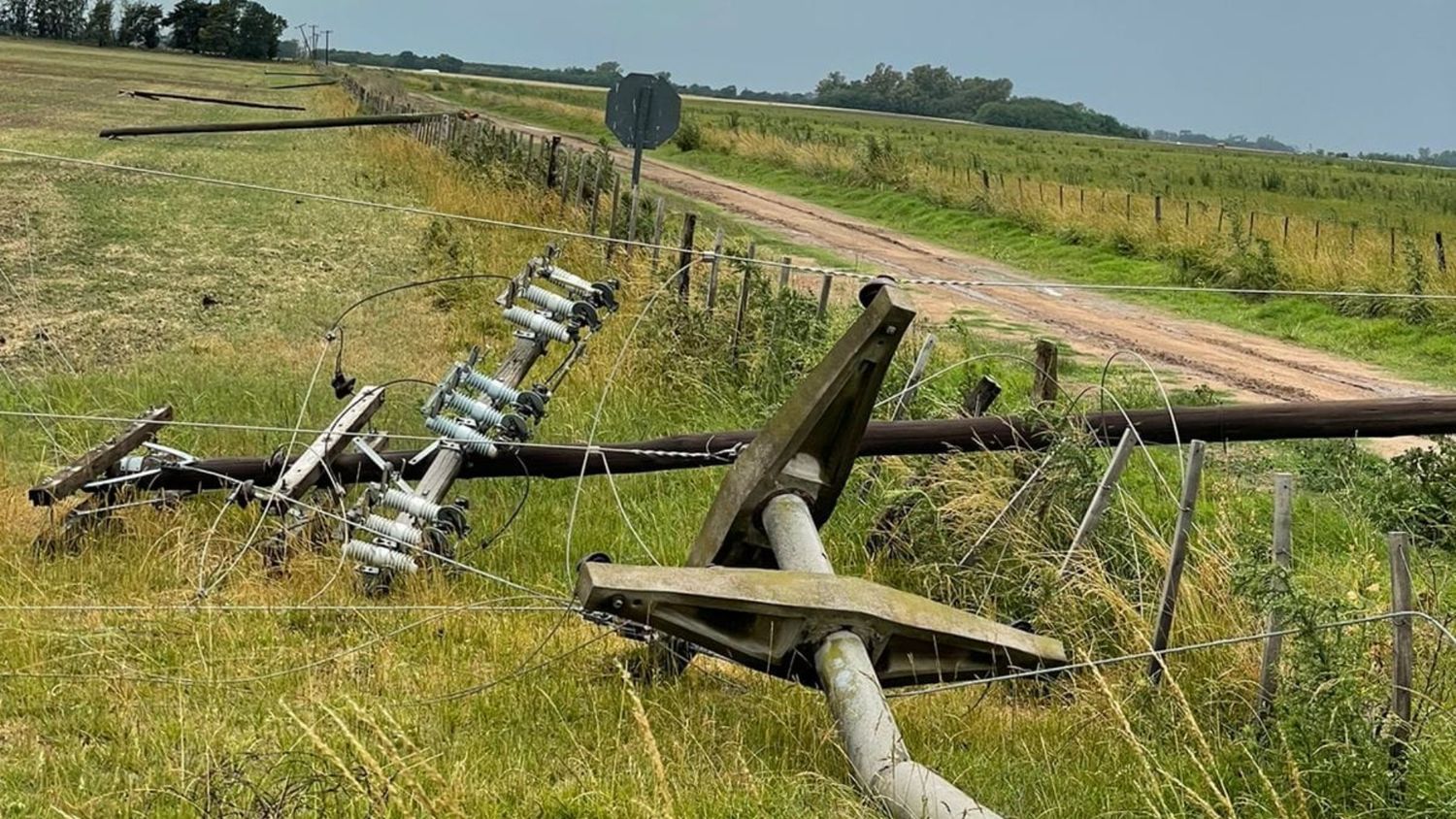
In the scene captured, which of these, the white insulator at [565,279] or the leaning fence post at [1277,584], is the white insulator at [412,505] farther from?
the leaning fence post at [1277,584]

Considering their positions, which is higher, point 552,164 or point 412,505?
point 552,164

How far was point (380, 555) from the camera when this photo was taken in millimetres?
5207

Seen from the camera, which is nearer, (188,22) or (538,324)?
(538,324)

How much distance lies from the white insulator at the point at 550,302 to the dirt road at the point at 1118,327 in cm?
277

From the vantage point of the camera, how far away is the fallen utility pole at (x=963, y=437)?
4484 millimetres

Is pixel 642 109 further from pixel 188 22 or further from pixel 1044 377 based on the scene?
pixel 188 22

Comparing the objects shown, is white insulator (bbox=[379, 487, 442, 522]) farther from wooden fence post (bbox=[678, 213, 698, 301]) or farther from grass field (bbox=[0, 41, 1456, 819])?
wooden fence post (bbox=[678, 213, 698, 301])

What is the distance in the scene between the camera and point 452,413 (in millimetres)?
5844

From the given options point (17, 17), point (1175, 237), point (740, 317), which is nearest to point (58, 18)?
point (17, 17)

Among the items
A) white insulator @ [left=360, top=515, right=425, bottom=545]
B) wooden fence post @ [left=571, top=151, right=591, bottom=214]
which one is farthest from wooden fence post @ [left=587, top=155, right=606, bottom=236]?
white insulator @ [left=360, top=515, right=425, bottom=545]

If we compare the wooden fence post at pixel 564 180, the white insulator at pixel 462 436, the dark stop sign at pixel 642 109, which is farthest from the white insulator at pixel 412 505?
the wooden fence post at pixel 564 180

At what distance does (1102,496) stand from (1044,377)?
82 centimetres

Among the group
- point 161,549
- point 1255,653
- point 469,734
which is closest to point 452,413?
point 161,549

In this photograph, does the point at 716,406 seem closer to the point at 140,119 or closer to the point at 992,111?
the point at 140,119
